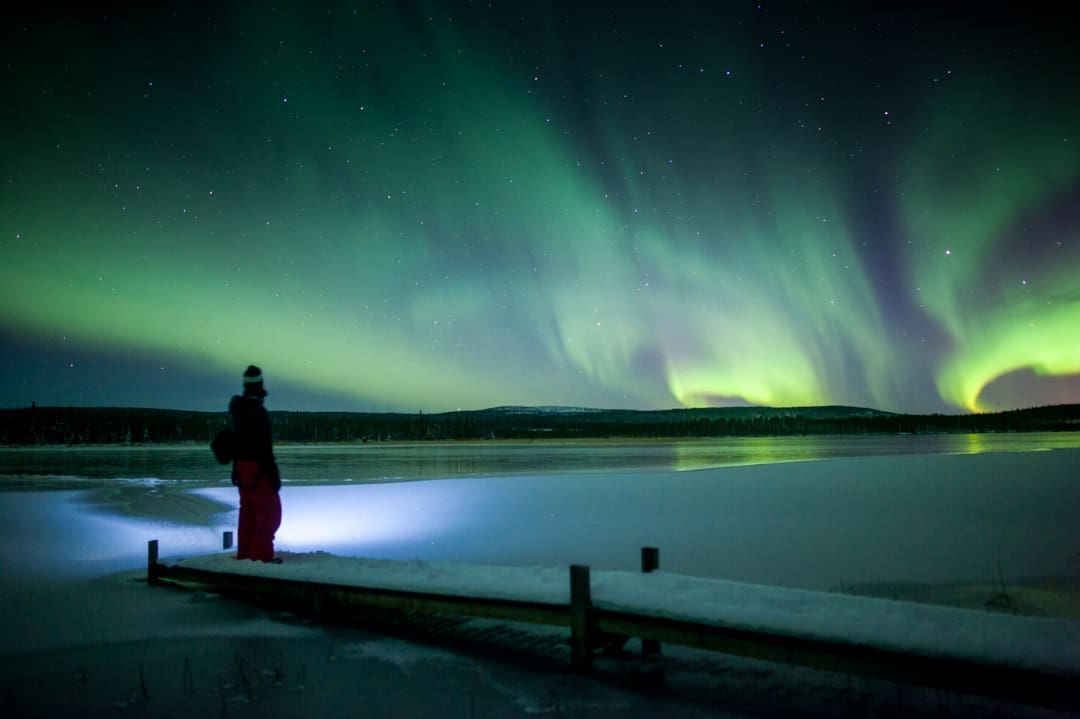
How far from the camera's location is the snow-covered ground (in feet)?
19.0

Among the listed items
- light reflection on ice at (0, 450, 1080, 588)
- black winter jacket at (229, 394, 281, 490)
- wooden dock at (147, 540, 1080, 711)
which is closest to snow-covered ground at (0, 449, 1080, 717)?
light reflection on ice at (0, 450, 1080, 588)

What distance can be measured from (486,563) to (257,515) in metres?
4.21

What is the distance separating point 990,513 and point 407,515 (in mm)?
13377

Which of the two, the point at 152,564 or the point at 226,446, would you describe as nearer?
the point at 226,446

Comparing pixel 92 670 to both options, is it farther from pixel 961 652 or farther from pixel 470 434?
pixel 470 434

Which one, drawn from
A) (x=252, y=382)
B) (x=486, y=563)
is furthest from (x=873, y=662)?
(x=486, y=563)

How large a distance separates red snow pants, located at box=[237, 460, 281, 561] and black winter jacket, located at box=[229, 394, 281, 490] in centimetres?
13

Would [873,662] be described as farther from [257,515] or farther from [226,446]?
[257,515]

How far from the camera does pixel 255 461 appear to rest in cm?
851

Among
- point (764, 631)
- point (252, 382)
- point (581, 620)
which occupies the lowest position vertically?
point (581, 620)

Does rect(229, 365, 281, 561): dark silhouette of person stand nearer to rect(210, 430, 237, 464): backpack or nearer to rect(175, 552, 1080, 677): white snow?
rect(210, 430, 237, 464): backpack

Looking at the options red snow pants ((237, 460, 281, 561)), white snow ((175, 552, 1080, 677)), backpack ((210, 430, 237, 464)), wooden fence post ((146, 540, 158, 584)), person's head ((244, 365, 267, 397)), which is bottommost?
wooden fence post ((146, 540, 158, 584))

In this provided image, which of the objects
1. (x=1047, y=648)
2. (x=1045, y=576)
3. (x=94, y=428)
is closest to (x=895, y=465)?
(x=1045, y=576)

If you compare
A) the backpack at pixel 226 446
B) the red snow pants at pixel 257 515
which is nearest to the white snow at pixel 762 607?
the red snow pants at pixel 257 515
